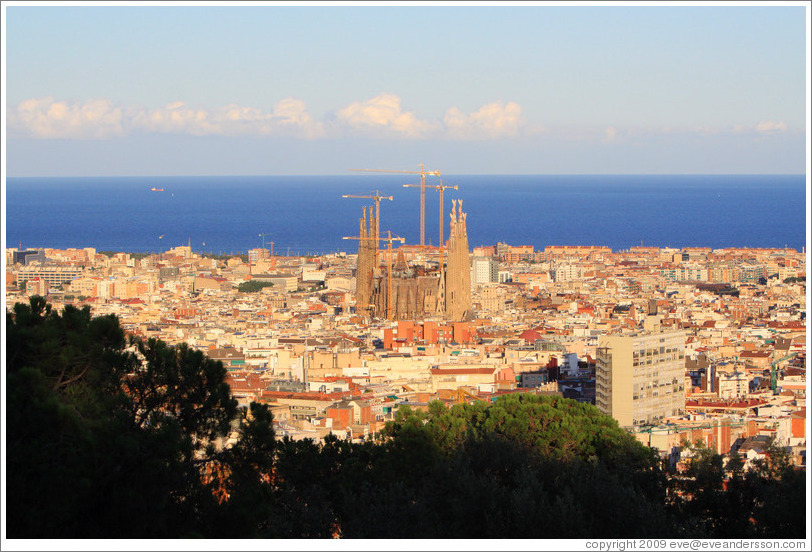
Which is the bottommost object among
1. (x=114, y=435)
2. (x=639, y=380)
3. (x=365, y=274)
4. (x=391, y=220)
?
(x=639, y=380)

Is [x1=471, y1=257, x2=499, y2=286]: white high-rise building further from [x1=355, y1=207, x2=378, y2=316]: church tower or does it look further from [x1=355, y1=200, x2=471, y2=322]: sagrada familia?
[x1=355, y1=200, x2=471, y2=322]: sagrada familia

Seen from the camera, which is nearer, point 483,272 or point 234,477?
point 234,477

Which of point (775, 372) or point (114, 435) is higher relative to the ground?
point (114, 435)

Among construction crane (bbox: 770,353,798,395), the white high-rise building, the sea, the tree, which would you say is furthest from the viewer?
the sea

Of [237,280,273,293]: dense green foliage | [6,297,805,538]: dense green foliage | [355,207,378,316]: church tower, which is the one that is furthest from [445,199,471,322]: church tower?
[6,297,805,538]: dense green foliage

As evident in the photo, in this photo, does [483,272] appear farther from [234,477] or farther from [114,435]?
[114,435]

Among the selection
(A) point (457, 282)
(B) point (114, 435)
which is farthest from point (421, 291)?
(B) point (114, 435)
